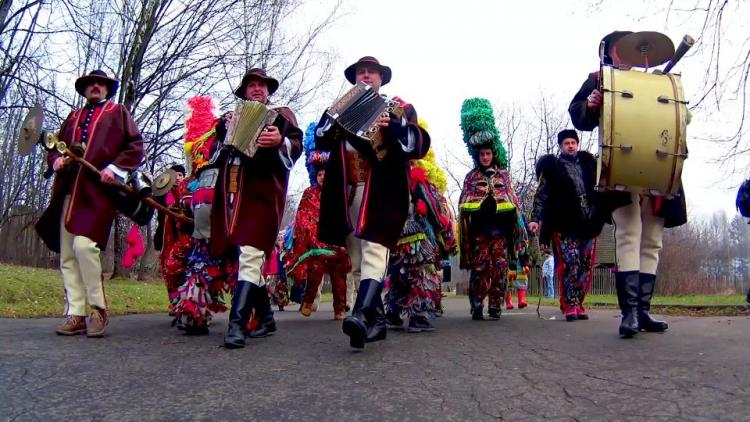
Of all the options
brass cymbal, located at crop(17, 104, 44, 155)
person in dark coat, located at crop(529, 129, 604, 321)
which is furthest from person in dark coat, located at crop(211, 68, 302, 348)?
person in dark coat, located at crop(529, 129, 604, 321)

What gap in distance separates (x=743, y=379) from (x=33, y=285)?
30.9 ft

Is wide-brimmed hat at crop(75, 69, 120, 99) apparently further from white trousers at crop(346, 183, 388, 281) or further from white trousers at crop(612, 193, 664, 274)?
white trousers at crop(612, 193, 664, 274)

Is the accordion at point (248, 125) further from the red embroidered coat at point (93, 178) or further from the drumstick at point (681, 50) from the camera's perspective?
the drumstick at point (681, 50)

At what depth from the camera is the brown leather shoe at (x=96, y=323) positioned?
4496 millimetres

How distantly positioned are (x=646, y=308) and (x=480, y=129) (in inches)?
102

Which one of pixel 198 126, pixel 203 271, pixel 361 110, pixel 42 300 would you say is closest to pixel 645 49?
pixel 361 110

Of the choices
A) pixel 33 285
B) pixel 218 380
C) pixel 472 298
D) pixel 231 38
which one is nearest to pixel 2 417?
pixel 218 380

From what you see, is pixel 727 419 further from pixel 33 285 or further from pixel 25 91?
pixel 25 91

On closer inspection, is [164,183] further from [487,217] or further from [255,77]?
[487,217]

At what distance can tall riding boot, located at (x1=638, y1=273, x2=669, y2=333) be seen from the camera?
4.62 meters

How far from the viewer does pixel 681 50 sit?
4176mm

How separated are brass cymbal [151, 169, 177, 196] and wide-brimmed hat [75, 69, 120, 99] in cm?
81

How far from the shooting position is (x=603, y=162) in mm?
3873

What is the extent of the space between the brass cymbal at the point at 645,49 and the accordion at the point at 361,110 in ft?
5.61
